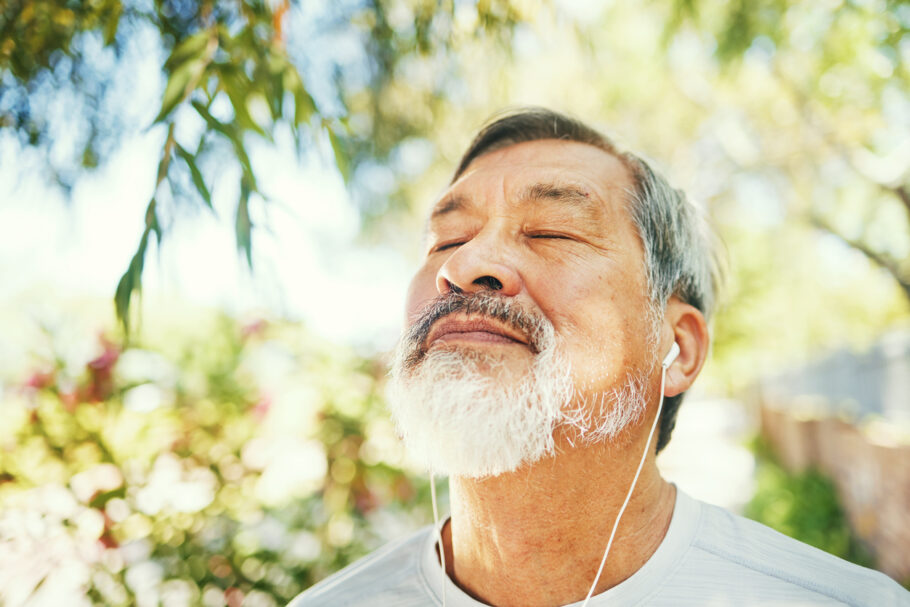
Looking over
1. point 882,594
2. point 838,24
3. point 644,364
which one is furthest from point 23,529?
point 838,24

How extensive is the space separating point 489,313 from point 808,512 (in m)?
6.94

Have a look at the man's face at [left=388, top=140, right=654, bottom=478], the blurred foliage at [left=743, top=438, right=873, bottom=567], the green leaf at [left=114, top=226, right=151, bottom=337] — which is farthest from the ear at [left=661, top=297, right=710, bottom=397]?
the blurred foliage at [left=743, top=438, right=873, bottom=567]

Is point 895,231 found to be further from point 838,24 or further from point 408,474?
point 408,474

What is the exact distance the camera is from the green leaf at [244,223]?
4.86 feet

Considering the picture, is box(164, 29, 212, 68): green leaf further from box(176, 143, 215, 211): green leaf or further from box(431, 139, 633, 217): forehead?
box(431, 139, 633, 217): forehead

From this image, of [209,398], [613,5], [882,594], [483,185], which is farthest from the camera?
[613,5]

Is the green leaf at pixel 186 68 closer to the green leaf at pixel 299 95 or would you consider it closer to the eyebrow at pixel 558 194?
the green leaf at pixel 299 95

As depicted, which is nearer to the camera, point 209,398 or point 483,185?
point 483,185

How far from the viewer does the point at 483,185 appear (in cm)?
Result: 168

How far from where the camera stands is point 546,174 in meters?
1.62

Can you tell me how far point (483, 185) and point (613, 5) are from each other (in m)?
4.88

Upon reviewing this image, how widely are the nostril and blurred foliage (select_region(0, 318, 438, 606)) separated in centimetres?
134

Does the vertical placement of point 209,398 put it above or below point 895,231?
above

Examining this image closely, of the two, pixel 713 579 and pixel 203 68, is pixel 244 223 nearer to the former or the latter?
pixel 203 68
